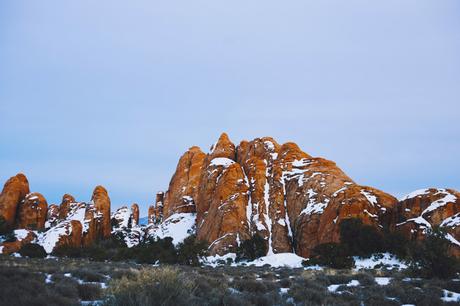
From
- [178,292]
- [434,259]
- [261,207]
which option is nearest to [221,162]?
[261,207]

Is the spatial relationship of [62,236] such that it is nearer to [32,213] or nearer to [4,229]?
[4,229]

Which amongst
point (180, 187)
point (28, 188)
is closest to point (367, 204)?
point (180, 187)

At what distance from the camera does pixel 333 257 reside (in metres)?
32.2

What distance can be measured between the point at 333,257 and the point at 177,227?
133 feet

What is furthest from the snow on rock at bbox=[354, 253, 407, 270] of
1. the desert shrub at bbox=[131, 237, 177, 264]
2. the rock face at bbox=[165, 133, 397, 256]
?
the desert shrub at bbox=[131, 237, 177, 264]

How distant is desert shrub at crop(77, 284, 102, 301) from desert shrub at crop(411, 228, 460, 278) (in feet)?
50.0

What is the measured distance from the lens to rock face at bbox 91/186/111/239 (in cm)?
6925

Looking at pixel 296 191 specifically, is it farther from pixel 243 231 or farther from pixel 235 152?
pixel 235 152

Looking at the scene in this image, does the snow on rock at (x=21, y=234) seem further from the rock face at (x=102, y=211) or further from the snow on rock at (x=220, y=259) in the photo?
the snow on rock at (x=220, y=259)

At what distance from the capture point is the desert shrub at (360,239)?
35.4 metres

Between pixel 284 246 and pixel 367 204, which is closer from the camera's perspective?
pixel 367 204

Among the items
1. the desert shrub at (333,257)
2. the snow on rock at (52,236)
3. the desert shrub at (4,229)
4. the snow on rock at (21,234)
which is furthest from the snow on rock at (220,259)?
the desert shrub at (4,229)

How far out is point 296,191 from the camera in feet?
172

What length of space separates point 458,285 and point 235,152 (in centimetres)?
5677
